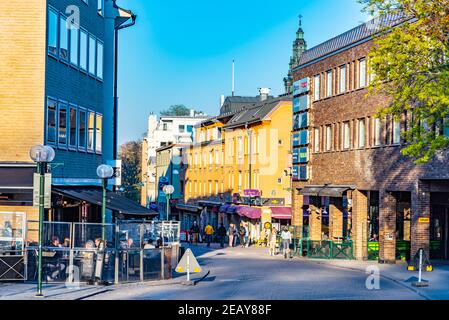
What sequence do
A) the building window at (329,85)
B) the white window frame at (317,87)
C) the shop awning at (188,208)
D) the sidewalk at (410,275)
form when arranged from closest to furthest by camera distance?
1. the sidewalk at (410,275)
2. the building window at (329,85)
3. the white window frame at (317,87)
4. the shop awning at (188,208)

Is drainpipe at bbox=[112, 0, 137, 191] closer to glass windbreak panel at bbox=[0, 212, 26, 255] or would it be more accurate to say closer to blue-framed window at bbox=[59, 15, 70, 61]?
blue-framed window at bbox=[59, 15, 70, 61]

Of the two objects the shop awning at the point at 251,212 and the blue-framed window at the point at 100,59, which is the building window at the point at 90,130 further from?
the shop awning at the point at 251,212

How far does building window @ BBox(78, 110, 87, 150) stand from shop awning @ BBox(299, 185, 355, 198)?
1557 centimetres

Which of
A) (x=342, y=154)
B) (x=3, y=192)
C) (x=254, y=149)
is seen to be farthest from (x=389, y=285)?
(x=254, y=149)

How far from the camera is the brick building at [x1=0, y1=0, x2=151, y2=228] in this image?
3331 centimetres

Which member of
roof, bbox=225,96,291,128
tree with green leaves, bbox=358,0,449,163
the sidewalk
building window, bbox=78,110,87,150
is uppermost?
roof, bbox=225,96,291,128

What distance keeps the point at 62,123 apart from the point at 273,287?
38.2 feet

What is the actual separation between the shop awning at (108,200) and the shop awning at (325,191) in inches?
592

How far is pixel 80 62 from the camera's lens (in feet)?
127

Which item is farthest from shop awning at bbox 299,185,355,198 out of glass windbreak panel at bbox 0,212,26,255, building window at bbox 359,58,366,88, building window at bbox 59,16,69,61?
glass windbreak panel at bbox 0,212,26,255

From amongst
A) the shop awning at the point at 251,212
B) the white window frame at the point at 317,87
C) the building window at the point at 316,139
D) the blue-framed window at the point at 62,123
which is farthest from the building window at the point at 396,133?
the shop awning at the point at 251,212

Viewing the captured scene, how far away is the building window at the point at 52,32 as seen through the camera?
112 ft

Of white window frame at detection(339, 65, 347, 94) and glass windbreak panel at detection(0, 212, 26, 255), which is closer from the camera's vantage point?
glass windbreak panel at detection(0, 212, 26, 255)

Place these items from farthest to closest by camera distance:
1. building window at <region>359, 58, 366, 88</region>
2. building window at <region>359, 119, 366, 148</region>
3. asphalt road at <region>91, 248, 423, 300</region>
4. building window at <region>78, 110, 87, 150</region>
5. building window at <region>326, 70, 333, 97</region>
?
building window at <region>326, 70, 333, 97</region> < building window at <region>359, 119, 366, 148</region> < building window at <region>359, 58, 366, 88</region> < building window at <region>78, 110, 87, 150</region> < asphalt road at <region>91, 248, 423, 300</region>
